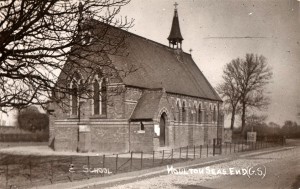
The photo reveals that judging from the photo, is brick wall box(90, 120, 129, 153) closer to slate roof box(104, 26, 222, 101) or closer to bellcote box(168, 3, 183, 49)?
slate roof box(104, 26, 222, 101)

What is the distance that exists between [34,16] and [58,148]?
82.9 feet

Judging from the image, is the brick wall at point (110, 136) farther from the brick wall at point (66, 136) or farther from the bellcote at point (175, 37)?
the bellcote at point (175, 37)

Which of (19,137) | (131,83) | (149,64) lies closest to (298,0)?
(131,83)

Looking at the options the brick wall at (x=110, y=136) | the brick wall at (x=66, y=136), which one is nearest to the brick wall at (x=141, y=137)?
the brick wall at (x=110, y=136)

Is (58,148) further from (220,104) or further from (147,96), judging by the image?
(220,104)

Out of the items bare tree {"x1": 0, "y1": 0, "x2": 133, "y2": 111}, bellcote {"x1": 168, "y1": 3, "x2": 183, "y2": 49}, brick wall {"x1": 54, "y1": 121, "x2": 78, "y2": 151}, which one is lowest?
brick wall {"x1": 54, "y1": 121, "x2": 78, "y2": 151}

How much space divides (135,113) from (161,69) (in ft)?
32.2

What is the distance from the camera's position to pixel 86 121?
32.3 m

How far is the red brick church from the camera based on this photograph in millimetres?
30953

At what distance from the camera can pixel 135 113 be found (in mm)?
31719

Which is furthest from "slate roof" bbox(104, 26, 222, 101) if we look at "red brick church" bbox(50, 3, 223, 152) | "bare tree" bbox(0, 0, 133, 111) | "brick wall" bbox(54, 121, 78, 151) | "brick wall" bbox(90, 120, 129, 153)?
"bare tree" bbox(0, 0, 133, 111)

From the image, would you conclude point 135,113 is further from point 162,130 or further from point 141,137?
point 162,130

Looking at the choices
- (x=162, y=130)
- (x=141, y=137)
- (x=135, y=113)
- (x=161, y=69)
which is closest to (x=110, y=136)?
(x=141, y=137)

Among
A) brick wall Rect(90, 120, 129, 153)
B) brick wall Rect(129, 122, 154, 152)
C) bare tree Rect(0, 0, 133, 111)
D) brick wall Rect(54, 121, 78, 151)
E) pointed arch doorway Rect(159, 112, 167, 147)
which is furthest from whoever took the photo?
brick wall Rect(54, 121, 78, 151)
